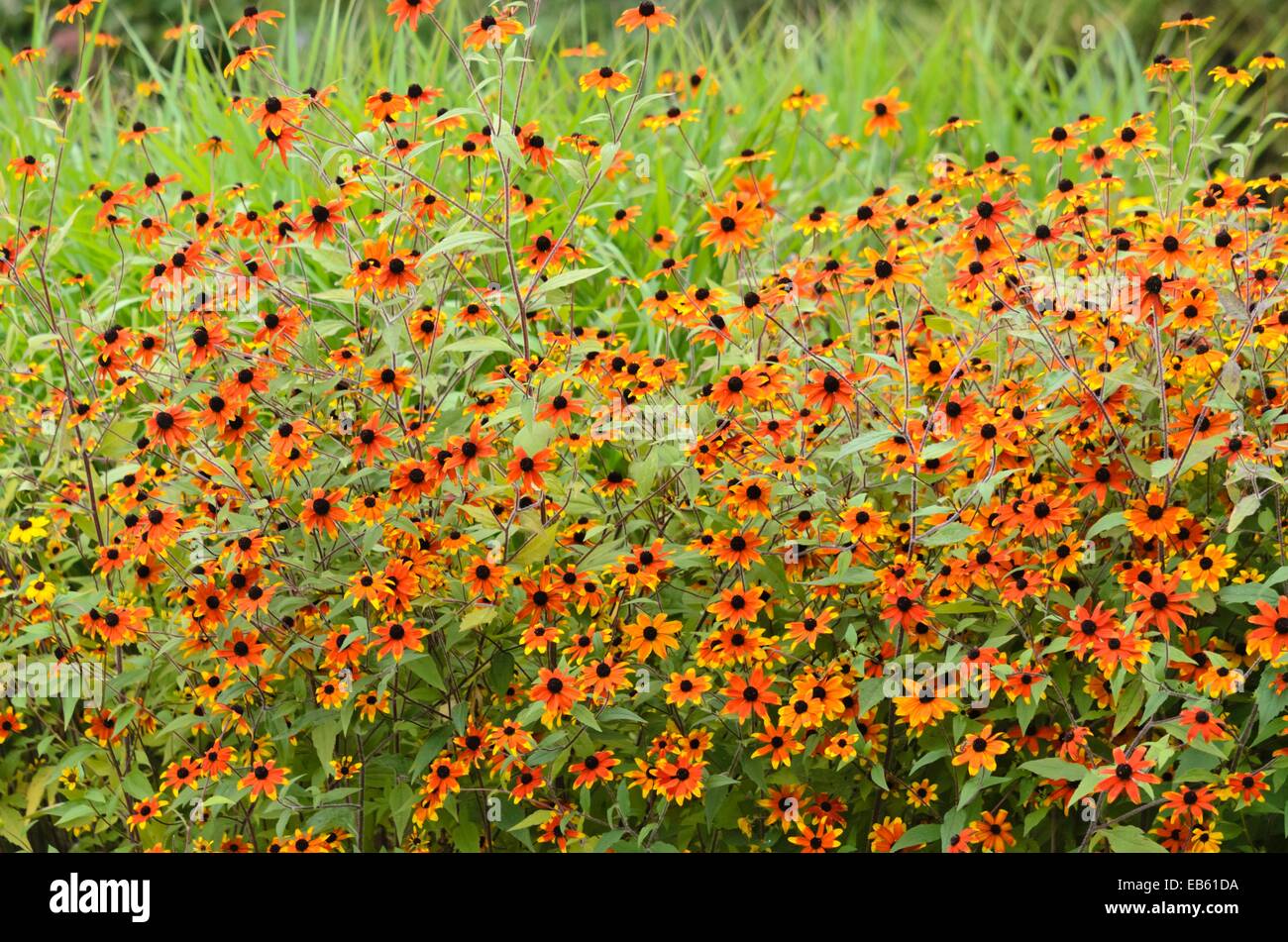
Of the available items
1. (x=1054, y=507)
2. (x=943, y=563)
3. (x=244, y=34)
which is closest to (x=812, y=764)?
(x=943, y=563)

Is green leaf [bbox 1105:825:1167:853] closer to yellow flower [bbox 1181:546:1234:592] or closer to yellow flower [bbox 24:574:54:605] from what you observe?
yellow flower [bbox 1181:546:1234:592]

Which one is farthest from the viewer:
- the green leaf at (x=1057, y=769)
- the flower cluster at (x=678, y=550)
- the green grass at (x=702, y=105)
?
the green grass at (x=702, y=105)

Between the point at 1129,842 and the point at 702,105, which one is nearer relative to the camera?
the point at 1129,842

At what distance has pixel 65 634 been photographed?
304 centimetres

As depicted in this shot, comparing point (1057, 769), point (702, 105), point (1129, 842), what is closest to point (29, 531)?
point (1057, 769)

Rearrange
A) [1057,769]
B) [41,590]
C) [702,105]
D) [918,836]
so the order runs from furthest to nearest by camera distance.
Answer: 1. [702,105]
2. [41,590]
3. [918,836]
4. [1057,769]

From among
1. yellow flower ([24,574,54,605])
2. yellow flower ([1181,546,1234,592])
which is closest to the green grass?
yellow flower ([24,574,54,605])

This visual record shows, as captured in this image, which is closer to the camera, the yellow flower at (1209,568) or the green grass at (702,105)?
the yellow flower at (1209,568)

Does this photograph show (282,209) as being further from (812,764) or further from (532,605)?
→ (812,764)

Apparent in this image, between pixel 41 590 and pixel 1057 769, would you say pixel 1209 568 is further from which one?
pixel 41 590

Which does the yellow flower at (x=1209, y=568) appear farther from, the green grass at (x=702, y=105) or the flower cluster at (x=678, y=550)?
the green grass at (x=702, y=105)

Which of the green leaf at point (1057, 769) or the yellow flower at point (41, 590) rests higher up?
the yellow flower at point (41, 590)

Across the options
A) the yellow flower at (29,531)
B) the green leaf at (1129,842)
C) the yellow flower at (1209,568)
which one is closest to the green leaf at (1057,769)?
the green leaf at (1129,842)

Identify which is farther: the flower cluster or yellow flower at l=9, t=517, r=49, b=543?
yellow flower at l=9, t=517, r=49, b=543
